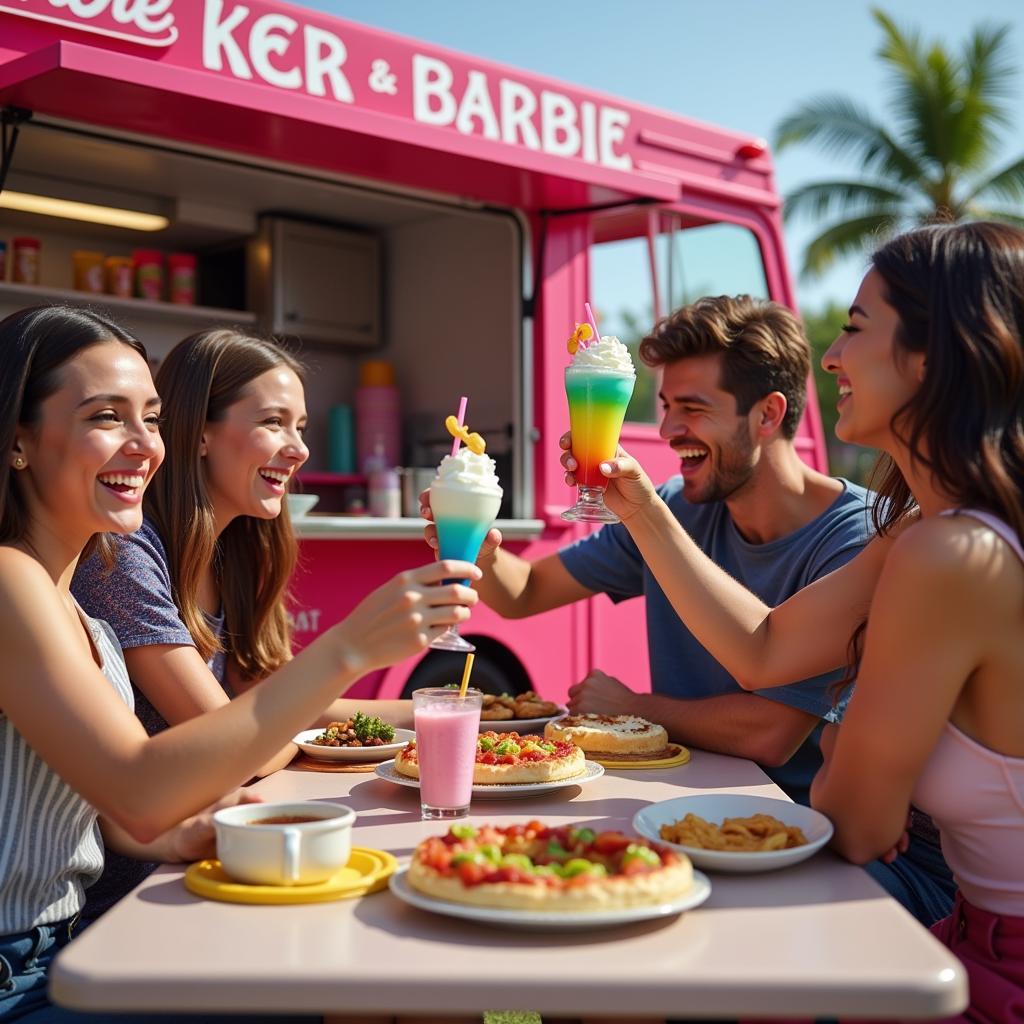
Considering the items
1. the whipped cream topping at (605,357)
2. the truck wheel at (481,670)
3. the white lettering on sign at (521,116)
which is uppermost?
the white lettering on sign at (521,116)

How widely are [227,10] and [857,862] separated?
3.28 m

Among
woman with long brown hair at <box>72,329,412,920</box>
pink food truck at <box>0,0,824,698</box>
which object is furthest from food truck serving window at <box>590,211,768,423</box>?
woman with long brown hair at <box>72,329,412,920</box>

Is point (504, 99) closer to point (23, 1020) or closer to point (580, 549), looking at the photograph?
point (580, 549)

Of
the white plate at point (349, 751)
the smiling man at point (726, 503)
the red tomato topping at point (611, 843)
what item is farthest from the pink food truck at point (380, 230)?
the red tomato topping at point (611, 843)

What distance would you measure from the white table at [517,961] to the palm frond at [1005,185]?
21.3 metres

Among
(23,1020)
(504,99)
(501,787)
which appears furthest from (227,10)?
(23,1020)

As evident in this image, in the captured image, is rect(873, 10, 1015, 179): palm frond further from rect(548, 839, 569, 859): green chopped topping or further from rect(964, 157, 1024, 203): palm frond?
rect(548, 839, 569, 859): green chopped topping

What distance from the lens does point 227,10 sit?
382cm

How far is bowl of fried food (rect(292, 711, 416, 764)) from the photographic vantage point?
2260 millimetres

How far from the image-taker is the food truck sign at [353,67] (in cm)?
361

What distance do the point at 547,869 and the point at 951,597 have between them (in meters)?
0.63

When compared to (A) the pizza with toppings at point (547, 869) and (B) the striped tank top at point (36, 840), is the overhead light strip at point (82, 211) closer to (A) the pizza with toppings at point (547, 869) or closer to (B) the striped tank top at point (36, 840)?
(B) the striped tank top at point (36, 840)

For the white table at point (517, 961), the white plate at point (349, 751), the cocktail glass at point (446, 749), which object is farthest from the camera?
the white plate at point (349, 751)

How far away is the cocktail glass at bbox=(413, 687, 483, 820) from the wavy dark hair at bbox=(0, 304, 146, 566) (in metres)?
0.68
